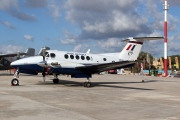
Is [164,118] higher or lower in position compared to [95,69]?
lower

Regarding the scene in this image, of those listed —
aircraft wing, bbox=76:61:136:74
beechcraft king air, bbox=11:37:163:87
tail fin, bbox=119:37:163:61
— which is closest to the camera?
beechcraft king air, bbox=11:37:163:87

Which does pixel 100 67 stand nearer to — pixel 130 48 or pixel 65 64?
pixel 65 64

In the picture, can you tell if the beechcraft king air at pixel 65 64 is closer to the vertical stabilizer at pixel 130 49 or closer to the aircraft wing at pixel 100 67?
the aircraft wing at pixel 100 67

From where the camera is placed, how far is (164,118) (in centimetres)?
909

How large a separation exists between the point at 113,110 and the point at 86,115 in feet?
5.32

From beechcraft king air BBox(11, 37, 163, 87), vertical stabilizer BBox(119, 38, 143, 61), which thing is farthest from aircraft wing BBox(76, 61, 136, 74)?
vertical stabilizer BBox(119, 38, 143, 61)

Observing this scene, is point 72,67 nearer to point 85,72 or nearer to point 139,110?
point 85,72

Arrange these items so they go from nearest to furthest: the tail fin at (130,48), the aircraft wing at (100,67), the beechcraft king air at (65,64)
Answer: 1. the beechcraft king air at (65,64)
2. the aircraft wing at (100,67)
3. the tail fin at (130,48)

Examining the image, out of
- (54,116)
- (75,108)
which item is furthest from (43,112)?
(75,108)

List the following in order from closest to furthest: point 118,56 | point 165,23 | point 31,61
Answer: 1. point 31,61
2. point 118,56
3. point 165,23

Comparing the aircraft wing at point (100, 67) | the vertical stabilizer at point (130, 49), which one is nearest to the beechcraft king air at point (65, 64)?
the aircraft wing at point (100, 67)

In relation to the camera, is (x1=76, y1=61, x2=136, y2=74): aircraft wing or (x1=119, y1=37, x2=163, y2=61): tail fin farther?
(x1=119, y1=37, x2=163, y2=61): tail fin

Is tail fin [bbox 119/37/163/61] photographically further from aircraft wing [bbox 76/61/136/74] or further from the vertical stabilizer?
aircraft wing [bbox 76/61/136/74]

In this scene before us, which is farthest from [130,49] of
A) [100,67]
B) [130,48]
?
[100,67]
